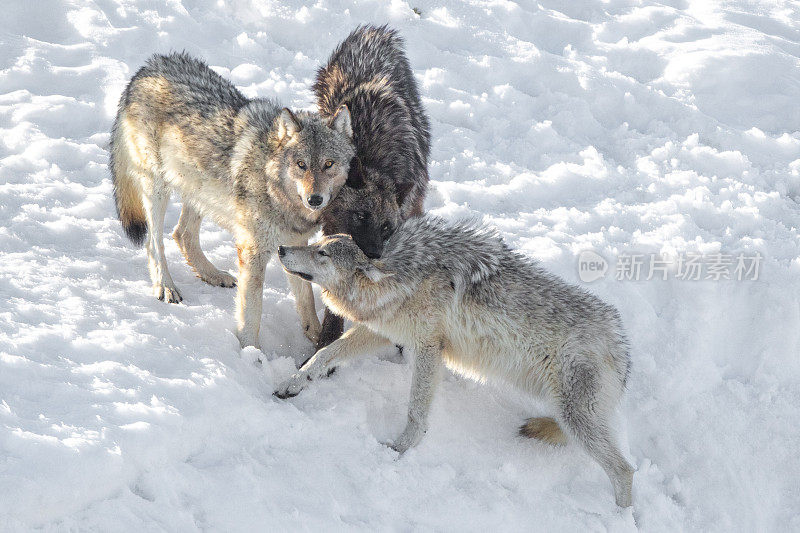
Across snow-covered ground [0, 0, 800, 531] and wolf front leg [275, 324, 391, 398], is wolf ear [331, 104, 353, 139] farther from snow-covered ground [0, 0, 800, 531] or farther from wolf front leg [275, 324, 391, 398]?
snow-covered ground [0, 0, 800, 531]

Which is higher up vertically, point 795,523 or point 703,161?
point 703,161

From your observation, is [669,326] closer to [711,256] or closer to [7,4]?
[711,256]

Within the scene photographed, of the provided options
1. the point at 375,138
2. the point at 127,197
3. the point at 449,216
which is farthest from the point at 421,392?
the point at 127,197

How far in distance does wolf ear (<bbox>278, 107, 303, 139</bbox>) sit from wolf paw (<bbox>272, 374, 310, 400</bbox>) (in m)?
1.60

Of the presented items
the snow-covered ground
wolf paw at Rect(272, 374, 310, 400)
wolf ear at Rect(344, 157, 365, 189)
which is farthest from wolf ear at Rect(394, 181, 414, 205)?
wolf paw at Rect(272, 374, 310, 400)

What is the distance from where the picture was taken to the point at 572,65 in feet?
28.0

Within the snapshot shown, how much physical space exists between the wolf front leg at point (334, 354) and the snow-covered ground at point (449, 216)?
0.11 meters

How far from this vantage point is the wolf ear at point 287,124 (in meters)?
4.80

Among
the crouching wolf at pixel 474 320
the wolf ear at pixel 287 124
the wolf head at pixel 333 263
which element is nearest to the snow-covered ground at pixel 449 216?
the crouching wolf at pixel 474 320

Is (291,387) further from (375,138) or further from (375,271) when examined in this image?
(375,138)

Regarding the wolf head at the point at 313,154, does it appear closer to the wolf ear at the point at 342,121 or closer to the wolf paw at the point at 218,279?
the wolf ear at the point at 342,121

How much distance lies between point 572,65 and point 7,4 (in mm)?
6496

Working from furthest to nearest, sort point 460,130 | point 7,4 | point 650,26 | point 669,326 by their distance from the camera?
point 650,26
point 7,4
point 460,130
point 669,326

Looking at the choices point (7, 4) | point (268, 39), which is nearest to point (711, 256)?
point (268, 39)
